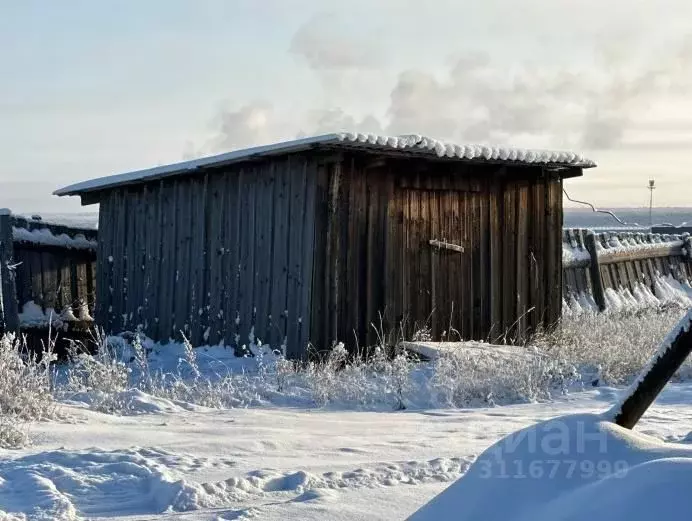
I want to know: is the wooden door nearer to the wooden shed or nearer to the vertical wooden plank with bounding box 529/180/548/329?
the wooden shed

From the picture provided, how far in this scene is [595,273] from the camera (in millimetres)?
15336

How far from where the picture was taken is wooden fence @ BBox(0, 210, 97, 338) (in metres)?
12.1

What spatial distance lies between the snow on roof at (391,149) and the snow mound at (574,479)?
20.2 feet

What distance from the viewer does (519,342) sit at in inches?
431

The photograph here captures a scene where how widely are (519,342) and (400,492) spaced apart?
6952 mm

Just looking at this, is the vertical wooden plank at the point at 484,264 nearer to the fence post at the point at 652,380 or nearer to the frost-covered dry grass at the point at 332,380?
the frost-covered dry grass at the point at 332,380

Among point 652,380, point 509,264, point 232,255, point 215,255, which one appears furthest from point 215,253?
point 652,380

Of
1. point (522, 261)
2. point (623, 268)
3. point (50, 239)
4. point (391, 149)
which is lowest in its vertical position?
point (623, 268)

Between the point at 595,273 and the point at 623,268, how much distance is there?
159 cm

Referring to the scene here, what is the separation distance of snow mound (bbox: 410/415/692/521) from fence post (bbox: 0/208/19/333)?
1069cm

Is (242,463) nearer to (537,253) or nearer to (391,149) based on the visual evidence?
(391,149)

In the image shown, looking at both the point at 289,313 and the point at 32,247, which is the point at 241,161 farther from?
the point at 32,247

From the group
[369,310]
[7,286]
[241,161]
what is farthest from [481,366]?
[7,286]

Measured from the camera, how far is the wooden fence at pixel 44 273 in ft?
39.6
